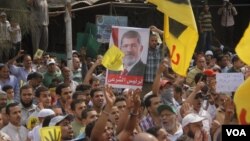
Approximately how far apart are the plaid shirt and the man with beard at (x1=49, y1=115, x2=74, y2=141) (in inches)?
183

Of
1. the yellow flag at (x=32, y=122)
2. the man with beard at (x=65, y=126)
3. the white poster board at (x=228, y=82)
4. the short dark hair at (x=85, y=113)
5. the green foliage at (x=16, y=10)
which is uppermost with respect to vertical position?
the green foliage at (x=16, y=10)

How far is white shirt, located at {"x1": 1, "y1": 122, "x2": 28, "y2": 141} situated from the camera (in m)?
8.77

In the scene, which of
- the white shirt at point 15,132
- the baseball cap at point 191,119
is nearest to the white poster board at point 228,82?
the baseball cap at point 191,119

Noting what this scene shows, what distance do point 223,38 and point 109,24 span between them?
14.3 ft

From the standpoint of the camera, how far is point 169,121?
8.27 metres

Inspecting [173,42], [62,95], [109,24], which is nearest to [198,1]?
[109,24]

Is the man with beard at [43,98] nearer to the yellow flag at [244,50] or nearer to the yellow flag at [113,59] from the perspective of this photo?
the yellow flag at [113,59]

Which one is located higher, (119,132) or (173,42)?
(173,42)

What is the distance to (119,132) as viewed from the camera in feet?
25.8

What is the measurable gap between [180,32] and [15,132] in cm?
219

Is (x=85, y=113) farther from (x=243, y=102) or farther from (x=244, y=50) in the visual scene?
(x=243, y=102)

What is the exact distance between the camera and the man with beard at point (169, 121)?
27.0 feet

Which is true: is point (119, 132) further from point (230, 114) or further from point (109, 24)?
point (109, 24)

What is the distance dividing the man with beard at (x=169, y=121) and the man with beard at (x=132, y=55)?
1346mm
